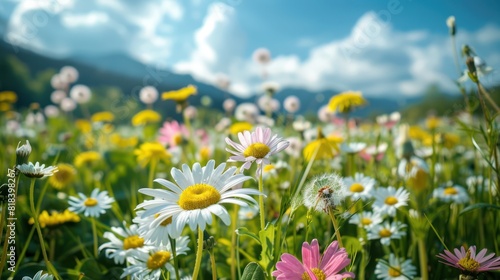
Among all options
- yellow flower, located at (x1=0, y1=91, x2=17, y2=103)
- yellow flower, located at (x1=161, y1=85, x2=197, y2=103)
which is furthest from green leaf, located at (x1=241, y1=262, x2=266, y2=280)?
yellow flower, located at (x1=0, y1=91, x2=17, y2=103)

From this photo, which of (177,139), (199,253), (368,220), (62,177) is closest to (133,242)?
(199,253)

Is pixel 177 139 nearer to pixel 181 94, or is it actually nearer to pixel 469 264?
pixel 181 94

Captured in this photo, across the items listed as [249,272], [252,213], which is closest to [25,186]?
[252,213]

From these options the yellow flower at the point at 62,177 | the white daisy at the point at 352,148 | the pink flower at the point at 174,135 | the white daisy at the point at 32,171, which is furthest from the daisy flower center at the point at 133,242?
the yellow flower at the point at 62,177

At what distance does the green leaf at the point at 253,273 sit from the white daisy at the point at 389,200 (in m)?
0.43

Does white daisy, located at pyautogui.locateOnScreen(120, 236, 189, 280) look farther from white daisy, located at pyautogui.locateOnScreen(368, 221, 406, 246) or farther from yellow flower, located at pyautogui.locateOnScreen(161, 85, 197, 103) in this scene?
yellow flower, located at pyautogui.locateOnScreen(161, 85, 197, 103)

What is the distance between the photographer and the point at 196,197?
0.57 metres

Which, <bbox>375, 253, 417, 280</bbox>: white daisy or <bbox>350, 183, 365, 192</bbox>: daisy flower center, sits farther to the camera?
<bbox>350, 183, 365, 192</bbox>: daisy flower center

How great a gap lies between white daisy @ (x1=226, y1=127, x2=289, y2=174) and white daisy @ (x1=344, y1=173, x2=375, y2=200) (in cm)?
41

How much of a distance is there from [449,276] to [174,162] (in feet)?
3.85

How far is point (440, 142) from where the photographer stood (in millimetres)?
1771

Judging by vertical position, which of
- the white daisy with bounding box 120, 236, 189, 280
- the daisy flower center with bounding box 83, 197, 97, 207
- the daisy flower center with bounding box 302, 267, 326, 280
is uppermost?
the daisy flower center with bounding box 83, 197, 97, 207

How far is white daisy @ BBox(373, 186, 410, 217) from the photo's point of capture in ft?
3.15

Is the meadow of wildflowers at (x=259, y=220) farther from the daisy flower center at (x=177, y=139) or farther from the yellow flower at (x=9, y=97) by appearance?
the yellow flower at (x=9, y=97)
